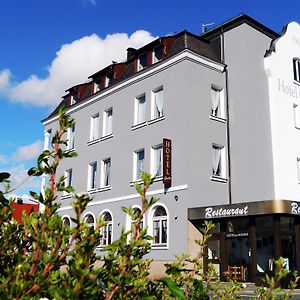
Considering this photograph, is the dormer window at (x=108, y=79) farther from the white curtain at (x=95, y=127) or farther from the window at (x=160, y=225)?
the window at (x=160, y=225)

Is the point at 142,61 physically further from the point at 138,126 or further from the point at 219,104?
the point at 219,104

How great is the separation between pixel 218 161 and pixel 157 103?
4286 millimetres

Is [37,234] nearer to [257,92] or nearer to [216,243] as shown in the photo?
[216,243]

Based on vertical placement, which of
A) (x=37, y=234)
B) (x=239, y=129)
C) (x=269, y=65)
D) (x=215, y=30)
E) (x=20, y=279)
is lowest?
(x=20, y=279)

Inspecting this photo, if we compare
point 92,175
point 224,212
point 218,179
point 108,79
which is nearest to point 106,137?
point 92,175

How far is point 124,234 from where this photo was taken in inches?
74.7

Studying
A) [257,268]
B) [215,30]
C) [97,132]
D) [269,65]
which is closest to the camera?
[257,268]

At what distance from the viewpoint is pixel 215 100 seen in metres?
22.6

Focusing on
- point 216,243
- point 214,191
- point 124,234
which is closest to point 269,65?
point 214,191

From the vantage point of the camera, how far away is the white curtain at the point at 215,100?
22438 millimetres

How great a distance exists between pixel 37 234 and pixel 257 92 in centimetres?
2064

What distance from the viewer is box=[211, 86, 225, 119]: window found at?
22.5 meters

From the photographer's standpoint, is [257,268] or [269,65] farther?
[269,65]

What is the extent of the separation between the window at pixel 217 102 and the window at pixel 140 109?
3730 mm
